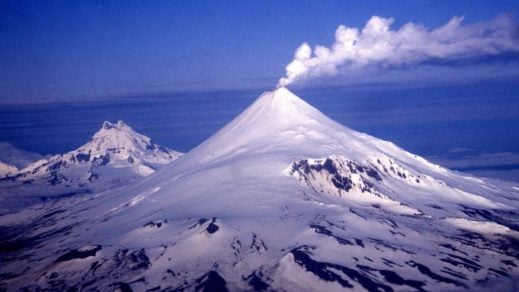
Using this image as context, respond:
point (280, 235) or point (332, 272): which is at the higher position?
point (280, 235)

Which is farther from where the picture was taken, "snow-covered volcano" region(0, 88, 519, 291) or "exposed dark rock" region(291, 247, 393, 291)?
"snow-covered volcano" region(0, 88, 519, 291)

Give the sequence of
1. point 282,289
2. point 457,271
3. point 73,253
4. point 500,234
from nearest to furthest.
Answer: point 282,289, point 457,271, point 73,253, point 500,234

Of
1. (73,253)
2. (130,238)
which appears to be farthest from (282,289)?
(73,253)

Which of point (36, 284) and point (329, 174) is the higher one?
point (329, 174)

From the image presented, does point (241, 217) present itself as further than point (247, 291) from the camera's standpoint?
Yes

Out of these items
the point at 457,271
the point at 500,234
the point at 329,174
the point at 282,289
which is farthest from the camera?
the point at 329,174

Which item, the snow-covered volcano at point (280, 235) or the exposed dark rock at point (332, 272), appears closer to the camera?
the exposed dark rock at point (332, 272)

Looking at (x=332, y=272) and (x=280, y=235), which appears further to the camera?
(x=280, y=235)

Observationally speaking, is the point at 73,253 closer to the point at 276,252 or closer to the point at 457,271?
the point at 276,252
